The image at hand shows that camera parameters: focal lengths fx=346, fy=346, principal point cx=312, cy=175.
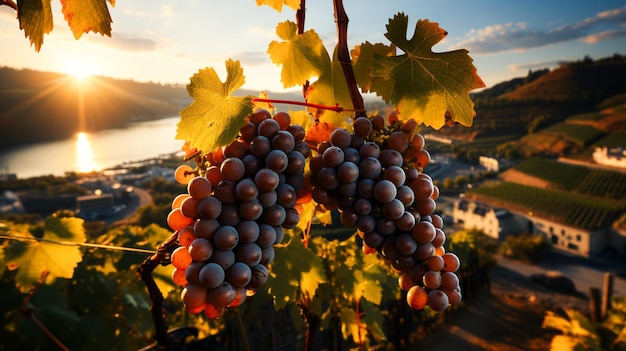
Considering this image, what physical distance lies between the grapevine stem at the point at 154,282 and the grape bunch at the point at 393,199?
1.01 ft

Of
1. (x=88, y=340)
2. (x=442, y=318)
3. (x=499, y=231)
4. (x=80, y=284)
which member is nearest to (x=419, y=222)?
(x=88, y=340)

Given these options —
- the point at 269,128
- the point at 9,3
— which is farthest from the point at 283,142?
the point at 9,3

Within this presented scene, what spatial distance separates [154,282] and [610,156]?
52.3 meters

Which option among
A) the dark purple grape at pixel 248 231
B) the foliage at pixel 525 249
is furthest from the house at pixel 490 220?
the dark purple grape at pixel 248 231

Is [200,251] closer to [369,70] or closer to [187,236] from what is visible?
[187,236]

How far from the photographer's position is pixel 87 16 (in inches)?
26.8

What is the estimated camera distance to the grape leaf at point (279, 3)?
0.83m

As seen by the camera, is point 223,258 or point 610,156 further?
point 610,156

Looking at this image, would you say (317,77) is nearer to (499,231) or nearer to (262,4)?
(262,4)

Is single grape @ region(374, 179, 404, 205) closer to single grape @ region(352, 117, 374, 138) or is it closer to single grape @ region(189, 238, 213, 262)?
single grape @ region(352, 117, 374, 138)

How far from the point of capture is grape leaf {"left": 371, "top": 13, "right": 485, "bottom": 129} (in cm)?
67

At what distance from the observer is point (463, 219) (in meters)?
29.6

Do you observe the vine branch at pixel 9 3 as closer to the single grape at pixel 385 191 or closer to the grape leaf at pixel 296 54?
the grape leaf at pixel 296 54

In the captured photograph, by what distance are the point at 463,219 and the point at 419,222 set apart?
31.8 metres
